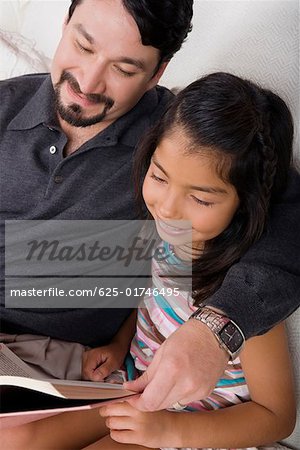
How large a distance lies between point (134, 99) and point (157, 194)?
1.02ft

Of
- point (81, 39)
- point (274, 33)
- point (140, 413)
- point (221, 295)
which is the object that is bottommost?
point (140, 413)

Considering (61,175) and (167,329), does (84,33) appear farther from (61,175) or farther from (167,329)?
(167,329)

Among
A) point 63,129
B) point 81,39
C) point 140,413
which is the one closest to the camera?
point 140,413

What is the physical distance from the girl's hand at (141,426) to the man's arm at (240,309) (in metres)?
0.14

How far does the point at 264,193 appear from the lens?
1186 millimetres

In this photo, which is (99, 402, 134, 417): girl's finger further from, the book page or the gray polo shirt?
the gray polo shirt

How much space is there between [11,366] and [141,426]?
23 cm

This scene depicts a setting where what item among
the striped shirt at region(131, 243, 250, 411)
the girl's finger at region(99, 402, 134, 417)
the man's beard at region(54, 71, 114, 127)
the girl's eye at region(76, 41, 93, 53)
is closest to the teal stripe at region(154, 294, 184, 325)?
the striped shirt at region(131, 243, 250, 411)

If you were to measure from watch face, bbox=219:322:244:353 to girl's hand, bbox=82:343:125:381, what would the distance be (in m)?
0.42

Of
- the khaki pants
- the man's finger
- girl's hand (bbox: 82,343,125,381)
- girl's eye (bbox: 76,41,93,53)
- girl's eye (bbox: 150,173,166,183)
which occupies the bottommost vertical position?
the khaki pants

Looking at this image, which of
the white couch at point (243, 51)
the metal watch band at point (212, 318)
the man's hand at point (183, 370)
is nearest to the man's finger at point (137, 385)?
the man's hand at point (183, 370)

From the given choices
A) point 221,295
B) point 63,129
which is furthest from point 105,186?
point 221,295

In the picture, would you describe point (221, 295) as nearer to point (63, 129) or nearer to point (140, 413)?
point (140, 413)

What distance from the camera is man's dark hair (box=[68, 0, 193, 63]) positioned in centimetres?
128
